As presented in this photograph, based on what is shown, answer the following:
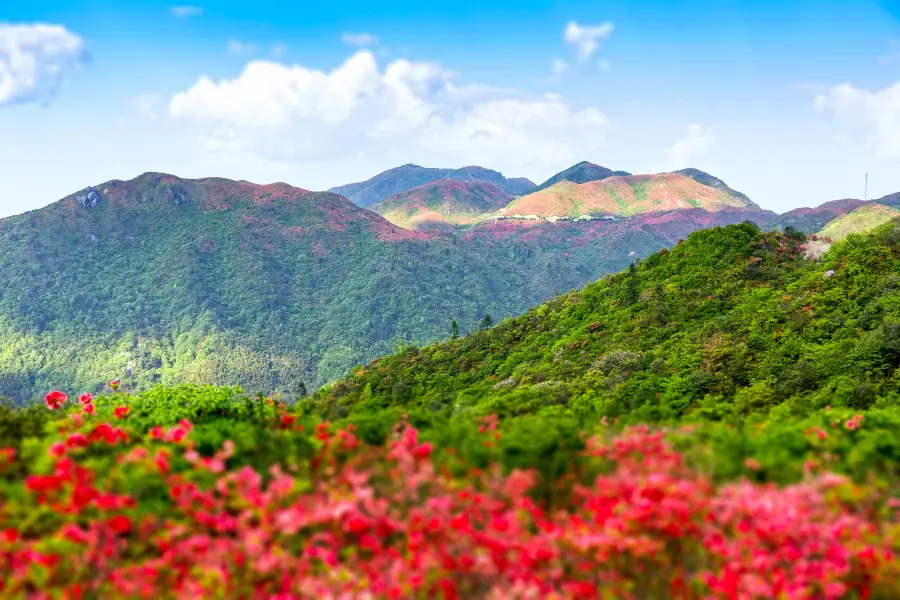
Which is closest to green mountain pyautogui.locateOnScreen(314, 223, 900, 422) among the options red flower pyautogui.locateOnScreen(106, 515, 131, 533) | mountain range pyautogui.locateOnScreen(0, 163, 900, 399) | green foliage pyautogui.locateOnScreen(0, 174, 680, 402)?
red flower pyautogui.locateOnScreen(106, 515, 131, 533)

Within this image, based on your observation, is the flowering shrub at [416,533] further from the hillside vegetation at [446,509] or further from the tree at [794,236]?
the tree at [794,236]

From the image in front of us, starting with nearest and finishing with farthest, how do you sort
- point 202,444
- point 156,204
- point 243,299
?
point 202,444
point 243,299
point 156,204

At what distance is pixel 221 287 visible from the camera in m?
151

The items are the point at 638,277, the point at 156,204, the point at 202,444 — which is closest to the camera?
the point at 202,444

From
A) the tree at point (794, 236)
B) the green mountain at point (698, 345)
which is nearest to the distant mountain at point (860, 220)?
the tree at point (794, 236)

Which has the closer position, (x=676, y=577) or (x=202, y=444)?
(x=676, y=577)

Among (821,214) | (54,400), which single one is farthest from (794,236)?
(821,214)

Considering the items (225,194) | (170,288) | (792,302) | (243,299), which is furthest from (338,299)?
(792,302)

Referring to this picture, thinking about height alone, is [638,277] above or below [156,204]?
below

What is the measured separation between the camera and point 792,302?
3120cm

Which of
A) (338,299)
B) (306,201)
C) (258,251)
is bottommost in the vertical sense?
(338,299)

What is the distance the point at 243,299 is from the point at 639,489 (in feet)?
489

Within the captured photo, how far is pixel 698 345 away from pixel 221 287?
138780 mm

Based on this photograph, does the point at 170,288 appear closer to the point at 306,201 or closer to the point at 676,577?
the point at 306,201
